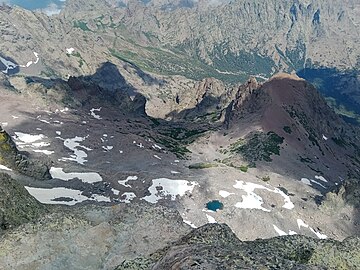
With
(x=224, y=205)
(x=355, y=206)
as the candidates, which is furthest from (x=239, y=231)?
(x=355, y=206)

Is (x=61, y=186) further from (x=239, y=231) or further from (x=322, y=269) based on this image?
(x=322, y=269)

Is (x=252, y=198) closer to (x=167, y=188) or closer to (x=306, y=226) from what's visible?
(x=306, y=226)

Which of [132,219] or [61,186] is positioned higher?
[132,219]

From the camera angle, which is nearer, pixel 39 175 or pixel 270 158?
pixel 39 175

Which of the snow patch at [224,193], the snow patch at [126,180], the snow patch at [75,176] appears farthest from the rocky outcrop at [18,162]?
the snow patch at [224,193]

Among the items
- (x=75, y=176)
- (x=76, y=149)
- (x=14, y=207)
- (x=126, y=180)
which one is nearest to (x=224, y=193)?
(x=126, y=180)

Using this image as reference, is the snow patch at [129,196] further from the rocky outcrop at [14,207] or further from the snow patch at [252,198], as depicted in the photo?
the rocky outcrop at [14,207]

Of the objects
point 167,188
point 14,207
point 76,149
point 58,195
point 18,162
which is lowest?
point 76,149
